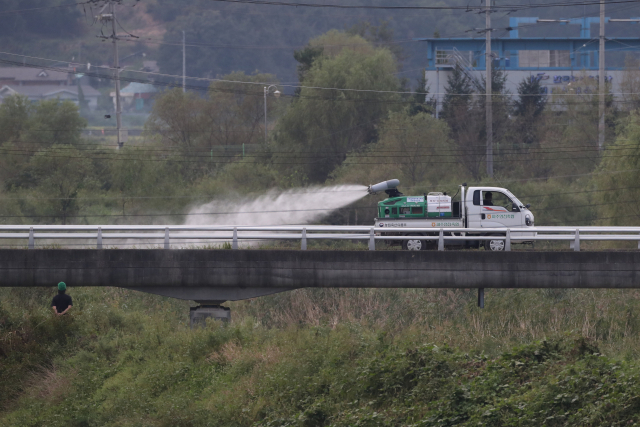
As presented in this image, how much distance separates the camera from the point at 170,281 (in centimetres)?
2317

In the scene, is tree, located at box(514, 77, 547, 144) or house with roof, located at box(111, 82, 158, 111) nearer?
tree, located at box(514, 77, 547, 144)

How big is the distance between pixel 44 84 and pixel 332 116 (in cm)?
13282

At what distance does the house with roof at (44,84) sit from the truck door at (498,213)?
16021 cm

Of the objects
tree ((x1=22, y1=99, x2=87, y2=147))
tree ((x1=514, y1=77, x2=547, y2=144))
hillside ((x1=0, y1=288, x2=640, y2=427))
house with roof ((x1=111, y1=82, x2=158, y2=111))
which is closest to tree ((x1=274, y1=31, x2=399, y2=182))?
tree ((x1=514, y1=77, x2=547, y2=144))

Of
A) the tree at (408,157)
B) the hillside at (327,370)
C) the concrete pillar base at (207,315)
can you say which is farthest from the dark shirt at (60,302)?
the tree at (408,157)

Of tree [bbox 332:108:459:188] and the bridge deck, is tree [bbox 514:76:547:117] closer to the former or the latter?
tree [bbox 332:108:459:188]

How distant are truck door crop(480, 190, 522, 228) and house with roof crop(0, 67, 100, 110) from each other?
160 metres

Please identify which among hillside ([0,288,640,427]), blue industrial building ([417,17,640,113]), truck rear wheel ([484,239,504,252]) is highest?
blue industrial building ([417,17,640,113])

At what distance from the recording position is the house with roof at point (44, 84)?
571 ft

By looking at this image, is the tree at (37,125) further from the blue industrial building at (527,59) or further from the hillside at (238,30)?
the hillside at (238,30)

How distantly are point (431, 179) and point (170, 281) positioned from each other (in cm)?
3914

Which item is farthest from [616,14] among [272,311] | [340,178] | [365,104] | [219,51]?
[272,311]

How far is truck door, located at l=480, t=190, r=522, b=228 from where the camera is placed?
26641mm

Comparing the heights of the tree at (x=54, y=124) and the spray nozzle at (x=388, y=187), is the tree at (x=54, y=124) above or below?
above
